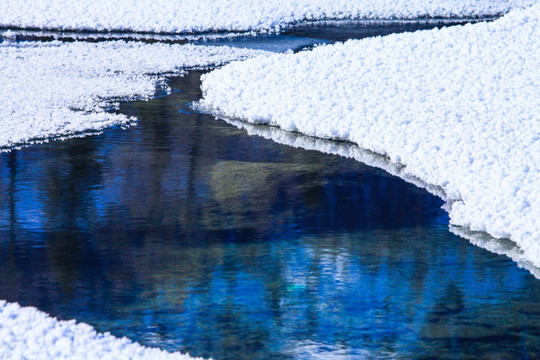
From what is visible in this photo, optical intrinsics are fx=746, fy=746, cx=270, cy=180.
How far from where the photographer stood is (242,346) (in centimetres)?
601

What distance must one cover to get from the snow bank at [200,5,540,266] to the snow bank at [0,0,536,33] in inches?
465

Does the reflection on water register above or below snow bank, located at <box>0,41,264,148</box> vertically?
below

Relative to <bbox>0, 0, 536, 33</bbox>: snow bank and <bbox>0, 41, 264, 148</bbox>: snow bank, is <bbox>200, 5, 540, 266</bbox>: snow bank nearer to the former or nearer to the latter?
<bbox>0, 41, 264, 148</bbox>: snow bank

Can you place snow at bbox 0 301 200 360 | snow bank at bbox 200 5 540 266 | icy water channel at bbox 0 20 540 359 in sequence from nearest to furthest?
snow at bbox 0 301 200 360, icy water channel at bbox 0 20 540 359, snow bank at bbox 200 5 540 266

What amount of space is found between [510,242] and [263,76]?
951 centimetres

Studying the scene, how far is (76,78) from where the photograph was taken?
59.4 feet

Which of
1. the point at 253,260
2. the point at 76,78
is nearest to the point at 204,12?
the point at 76,78

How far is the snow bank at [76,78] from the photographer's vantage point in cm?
1359

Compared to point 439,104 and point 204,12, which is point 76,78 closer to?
point 439,104

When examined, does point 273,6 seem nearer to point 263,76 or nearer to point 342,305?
point 263,76

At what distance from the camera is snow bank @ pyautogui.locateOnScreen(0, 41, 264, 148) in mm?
13586

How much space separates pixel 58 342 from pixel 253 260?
246 cm

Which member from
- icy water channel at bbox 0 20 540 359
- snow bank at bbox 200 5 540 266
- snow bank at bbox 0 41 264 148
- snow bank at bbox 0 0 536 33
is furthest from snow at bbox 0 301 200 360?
snow bank at bbox 0 0 536 33

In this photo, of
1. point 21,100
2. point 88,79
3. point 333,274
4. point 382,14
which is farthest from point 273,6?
point 333,274
